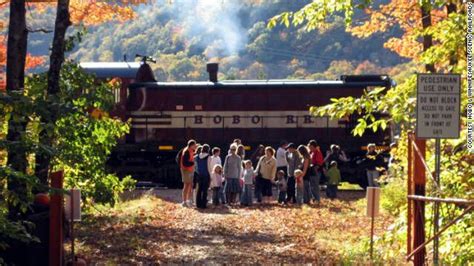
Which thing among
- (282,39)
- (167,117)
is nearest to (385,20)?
(167,117)

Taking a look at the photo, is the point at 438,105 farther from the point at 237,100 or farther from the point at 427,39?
the point at 237,100

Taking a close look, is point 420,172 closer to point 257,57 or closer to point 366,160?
point 366,160

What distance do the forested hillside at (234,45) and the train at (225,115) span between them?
6381cm

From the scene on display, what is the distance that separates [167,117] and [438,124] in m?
21.0

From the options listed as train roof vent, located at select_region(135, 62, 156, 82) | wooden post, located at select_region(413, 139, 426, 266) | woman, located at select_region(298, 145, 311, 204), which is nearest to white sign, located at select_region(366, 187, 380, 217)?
wooden post, located at select_region(413, 139, 426, 266)

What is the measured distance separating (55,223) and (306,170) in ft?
39.6

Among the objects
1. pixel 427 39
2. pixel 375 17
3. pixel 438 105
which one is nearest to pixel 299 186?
pixel 427 39

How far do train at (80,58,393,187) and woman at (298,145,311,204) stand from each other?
7.66m

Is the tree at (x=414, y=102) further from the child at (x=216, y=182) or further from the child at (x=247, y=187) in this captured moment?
the child at (x=247, y=187)

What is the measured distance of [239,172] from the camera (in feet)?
73.6

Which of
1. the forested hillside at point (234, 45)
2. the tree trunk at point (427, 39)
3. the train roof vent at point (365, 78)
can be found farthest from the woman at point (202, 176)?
the forested hillside at point (234, 45)

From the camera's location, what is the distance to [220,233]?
16812 millimetres

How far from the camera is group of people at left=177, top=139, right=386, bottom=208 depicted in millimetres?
21531

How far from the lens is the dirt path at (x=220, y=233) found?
13906mm
